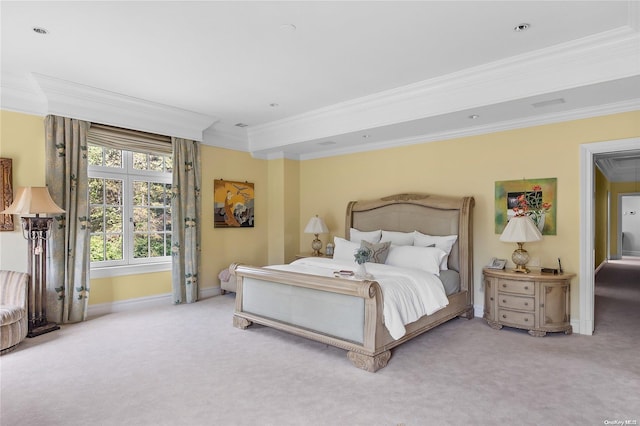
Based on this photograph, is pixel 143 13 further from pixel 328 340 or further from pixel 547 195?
pixel 547 195

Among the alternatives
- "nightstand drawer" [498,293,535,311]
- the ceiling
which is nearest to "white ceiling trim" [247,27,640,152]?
the ceiling

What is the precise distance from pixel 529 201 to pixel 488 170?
62 cm

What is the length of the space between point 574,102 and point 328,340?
3434 millimetres

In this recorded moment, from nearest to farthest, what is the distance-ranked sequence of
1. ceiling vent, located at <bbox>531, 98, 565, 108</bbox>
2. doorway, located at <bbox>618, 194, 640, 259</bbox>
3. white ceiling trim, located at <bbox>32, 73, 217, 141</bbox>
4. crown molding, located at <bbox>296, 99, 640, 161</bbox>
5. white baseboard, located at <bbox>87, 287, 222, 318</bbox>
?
1. ceiling vent, located at <bbox>531, 98, 565, 108</bbox>
2. crown molding, located at <bbox>296, 99, 640, 161</bbox>
3. white ceiling trim, located at <bbox>32, 73, 217, 141</bbox>
4. white baseboard, located at <bbox>87, 287, 222, 318</bbox>
5. doorway, located at <bbox>618, 194, 640, 259</bbox>

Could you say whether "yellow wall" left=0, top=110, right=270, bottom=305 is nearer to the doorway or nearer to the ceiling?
the ceiling

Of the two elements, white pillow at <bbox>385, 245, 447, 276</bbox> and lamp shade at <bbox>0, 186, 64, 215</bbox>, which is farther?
white pillow at <bbox>385, 245, 447, 276</bbox>

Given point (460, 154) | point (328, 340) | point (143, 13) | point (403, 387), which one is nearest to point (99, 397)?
point (328, 340)

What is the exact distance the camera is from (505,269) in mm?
4422

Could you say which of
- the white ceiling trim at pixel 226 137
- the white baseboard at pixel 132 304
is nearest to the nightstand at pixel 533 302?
the white baseboard at pixel 132 304

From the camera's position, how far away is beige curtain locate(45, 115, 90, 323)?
4324mm

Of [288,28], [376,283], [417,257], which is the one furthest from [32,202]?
[417,257]

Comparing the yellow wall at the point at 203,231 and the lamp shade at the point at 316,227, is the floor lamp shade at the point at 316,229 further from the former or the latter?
the yellow wall at the point at 203,231

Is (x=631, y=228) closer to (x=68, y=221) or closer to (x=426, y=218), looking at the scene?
(x=426, y=218)

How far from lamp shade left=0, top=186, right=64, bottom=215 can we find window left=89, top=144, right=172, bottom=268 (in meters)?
0.82
